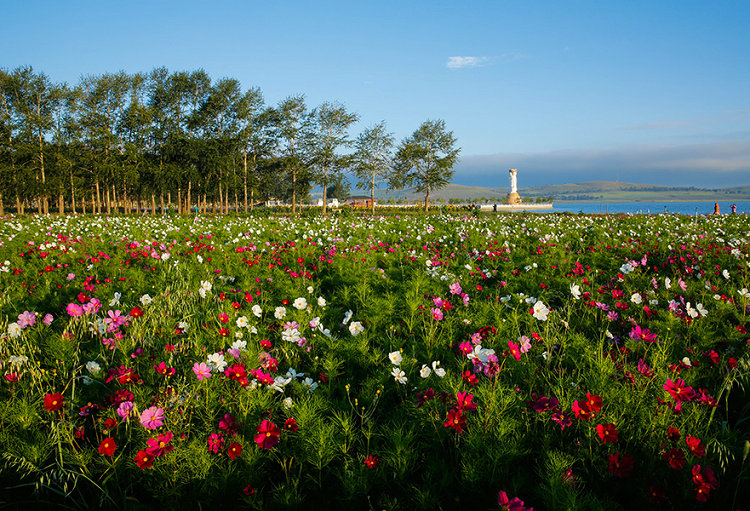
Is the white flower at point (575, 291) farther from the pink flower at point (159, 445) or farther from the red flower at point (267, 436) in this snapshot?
the pink flower at point (159, 445)

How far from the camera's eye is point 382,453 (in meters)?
2.29

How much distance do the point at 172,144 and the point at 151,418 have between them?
44447 millimetres

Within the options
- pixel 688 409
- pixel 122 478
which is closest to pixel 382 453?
pixel 122 478

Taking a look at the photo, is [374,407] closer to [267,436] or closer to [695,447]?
[267,436]

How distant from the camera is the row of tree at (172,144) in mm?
36344

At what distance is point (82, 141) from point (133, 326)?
46.6m

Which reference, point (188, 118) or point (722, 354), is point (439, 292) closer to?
point (722, 354)

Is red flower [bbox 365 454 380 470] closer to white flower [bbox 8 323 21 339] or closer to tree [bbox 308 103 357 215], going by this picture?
white flower [bbox 8 323 21 339]

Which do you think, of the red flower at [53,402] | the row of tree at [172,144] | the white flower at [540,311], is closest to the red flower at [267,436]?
the red flower at [53,402]

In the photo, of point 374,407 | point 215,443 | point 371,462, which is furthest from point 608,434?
point 215,443

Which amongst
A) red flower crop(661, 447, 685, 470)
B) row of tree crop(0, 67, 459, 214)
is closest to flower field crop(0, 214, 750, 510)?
red flower crop(661, 447, 685, 470)

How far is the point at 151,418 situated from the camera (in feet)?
6.79

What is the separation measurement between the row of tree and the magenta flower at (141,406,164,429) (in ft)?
125

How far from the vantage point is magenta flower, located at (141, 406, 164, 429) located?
2020mm
